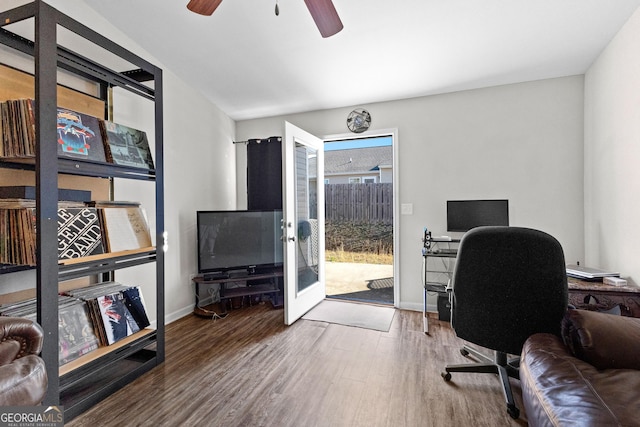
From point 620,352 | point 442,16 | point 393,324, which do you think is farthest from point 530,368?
point 442,16

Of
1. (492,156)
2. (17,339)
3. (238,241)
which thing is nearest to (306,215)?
(238,241)

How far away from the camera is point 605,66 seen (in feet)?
7.81

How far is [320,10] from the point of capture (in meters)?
1.54

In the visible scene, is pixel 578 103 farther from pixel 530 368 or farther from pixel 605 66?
pixel 530 368

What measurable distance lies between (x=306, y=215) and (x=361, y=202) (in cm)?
310

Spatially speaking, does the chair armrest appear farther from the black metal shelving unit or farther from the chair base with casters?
the chair base with casters

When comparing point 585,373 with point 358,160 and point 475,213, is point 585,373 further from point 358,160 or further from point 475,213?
point 358,160

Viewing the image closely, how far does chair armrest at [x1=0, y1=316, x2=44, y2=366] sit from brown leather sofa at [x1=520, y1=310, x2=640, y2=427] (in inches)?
76.5

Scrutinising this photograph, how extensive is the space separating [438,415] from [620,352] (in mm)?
928

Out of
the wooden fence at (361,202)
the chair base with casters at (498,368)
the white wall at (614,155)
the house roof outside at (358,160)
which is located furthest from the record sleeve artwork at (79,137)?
the house roof outside at (358,160)

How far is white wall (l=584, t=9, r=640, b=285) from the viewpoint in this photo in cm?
202

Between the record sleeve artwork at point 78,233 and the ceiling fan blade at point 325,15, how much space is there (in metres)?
1.77

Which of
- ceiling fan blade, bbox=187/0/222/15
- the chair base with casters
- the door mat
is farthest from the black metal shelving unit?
the chair base with casters

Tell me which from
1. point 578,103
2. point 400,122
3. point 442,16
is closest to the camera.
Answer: point 442,16
